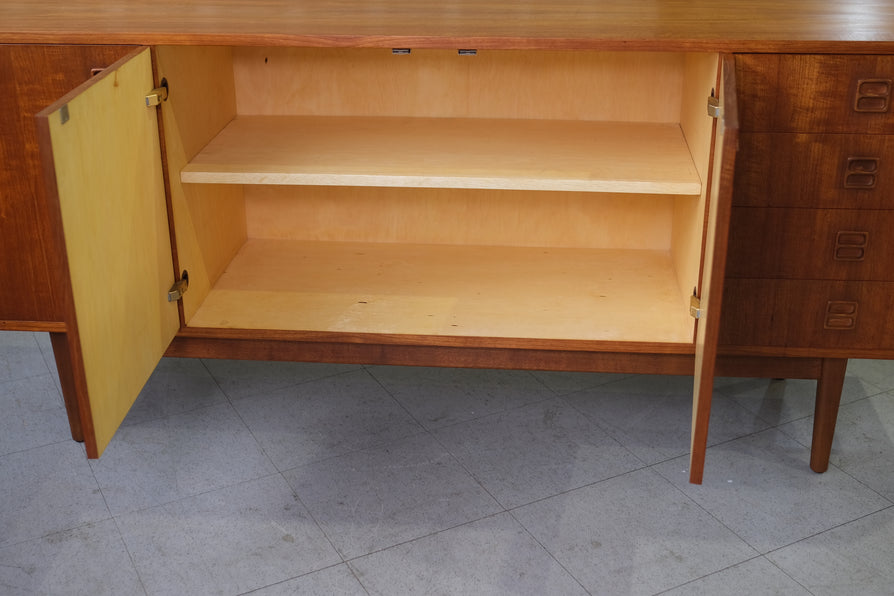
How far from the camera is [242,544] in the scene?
1.58 m

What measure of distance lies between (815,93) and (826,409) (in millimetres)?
585

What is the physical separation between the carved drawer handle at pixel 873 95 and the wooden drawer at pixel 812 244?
6.4 inches

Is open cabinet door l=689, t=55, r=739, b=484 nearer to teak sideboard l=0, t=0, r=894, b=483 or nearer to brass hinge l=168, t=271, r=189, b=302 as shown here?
teak sideboard l=0, t=0, r=894, b=483

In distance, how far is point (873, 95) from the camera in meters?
1.44

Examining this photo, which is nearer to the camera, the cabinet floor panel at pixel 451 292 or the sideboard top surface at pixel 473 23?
the sideboard top surface at pixel 473 23

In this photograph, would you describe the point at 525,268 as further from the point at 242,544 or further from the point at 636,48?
the point at 242,544

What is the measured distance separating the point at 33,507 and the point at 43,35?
2.64 feet

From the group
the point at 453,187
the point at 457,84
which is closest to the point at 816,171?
the point at 453,187

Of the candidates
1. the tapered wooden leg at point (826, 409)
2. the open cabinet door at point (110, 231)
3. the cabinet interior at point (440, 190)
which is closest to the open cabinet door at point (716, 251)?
the cabinet interior at point (440, 190)

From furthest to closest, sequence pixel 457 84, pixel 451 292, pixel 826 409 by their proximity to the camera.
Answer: pixel 457 84
pixel 451 292
pixel 826 409

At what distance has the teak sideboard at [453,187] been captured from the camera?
55.9 inches

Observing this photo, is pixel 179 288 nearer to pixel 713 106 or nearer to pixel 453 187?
pixel 453 187

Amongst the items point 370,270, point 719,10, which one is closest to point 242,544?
point 370,270

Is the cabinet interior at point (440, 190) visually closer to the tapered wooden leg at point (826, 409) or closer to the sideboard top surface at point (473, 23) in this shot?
the sideboard top surface at point (473, 23)
